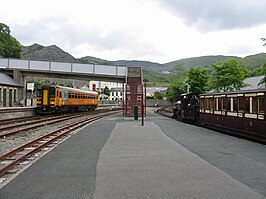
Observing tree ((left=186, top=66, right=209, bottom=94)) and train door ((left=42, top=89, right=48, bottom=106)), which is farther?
tree ((left=186, top=66, right=209, bottom=94))

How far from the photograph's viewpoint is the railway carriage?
43.4 feet

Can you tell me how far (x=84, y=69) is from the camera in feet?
141

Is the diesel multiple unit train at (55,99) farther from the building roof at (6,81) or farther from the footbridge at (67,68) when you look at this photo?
the building roof at (6,81)

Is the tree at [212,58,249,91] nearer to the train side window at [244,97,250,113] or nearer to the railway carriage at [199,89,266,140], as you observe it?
the railway carriage at [199,89,266,140]

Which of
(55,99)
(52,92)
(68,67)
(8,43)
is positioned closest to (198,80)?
(68,67)

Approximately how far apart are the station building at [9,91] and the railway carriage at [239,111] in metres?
29.9

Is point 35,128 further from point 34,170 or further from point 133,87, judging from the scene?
point 133,87

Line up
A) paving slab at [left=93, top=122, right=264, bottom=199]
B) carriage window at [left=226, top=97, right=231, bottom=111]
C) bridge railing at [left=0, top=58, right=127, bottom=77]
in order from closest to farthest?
paving slab at [left=93, top=122, right=264, bottom=199], carriage window at [left=226, top=97, right=231, bottom=111], bridge railing at [left=0, top=58, right=127, bottom=77]

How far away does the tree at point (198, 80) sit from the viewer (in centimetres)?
4222

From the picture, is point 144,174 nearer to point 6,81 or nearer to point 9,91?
point 6,81

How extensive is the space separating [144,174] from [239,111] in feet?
30.7

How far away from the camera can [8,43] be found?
86188mm

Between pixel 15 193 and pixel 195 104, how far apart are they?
19968mm

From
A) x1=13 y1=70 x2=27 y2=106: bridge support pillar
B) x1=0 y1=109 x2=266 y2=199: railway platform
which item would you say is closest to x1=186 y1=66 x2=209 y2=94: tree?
x1=13 y1=70 x2=27 y2=106: bridge support pillar
